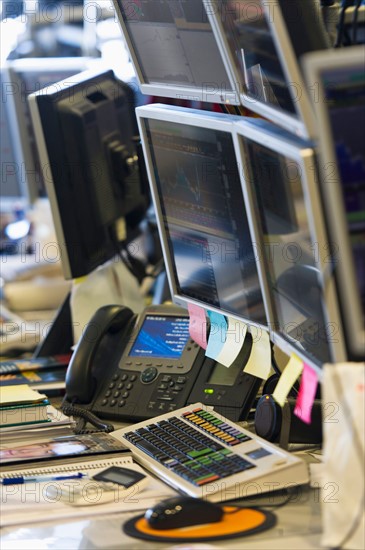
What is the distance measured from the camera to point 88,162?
2215 millimetres

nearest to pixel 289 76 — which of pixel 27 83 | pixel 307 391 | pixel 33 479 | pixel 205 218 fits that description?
pixel 307 391

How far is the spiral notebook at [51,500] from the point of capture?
56.6 inches

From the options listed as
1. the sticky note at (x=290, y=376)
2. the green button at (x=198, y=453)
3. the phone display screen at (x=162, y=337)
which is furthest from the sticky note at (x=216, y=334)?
the sticky note at (x=290, y=376)

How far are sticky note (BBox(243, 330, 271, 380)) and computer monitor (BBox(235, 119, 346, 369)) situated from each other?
0.18 meters

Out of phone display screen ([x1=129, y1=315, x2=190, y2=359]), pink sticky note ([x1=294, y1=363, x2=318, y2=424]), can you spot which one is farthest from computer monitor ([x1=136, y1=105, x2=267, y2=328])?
pink sticky note ([x1=294, y1=363, x2=318, y2=424])

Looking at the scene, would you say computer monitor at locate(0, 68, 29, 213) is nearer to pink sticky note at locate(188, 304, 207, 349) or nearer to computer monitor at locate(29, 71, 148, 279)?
computer monitor at locate(29, 71, 148, 279)

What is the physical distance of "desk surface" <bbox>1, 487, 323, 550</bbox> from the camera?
4.35 feet

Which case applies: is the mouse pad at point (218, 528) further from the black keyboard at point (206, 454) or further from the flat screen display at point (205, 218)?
the flat screen display at point (205, 218)

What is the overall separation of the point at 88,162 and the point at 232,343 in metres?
0.66

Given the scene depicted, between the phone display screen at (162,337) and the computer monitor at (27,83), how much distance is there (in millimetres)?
1174

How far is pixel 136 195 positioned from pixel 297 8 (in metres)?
1.22

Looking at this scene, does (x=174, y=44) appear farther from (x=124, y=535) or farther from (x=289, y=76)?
(x=124, y=535)

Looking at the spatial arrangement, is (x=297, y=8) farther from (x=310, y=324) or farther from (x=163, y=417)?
(x=163, y=417)

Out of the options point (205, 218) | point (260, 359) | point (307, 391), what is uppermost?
point (205, 218)
